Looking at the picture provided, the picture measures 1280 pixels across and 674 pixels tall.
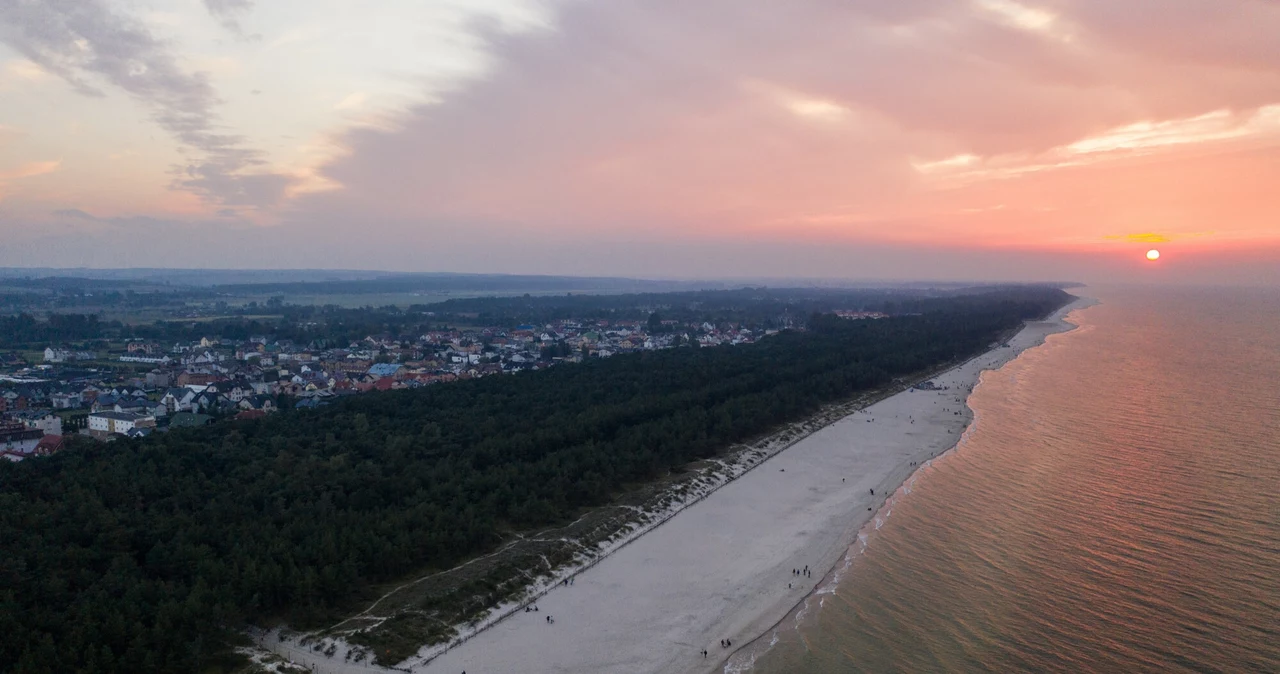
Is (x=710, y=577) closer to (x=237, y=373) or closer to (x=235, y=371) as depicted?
(x=237, y=373)

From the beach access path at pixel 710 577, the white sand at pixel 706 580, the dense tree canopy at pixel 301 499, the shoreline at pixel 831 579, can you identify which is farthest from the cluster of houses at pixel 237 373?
the shoreline at pixel 831 579

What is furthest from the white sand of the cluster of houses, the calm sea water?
the cluster of houses

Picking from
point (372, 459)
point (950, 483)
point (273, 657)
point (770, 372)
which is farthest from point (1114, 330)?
point (273, 657)

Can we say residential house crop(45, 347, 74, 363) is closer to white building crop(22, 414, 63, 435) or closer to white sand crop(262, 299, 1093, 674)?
white building crop(22, 414, 63, 435)

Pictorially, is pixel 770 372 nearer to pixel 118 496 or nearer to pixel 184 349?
pixel 118 496

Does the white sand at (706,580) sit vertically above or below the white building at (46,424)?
below

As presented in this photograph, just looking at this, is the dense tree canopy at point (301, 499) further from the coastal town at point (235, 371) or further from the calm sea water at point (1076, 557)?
the calm sea water at point (1076, 557)
